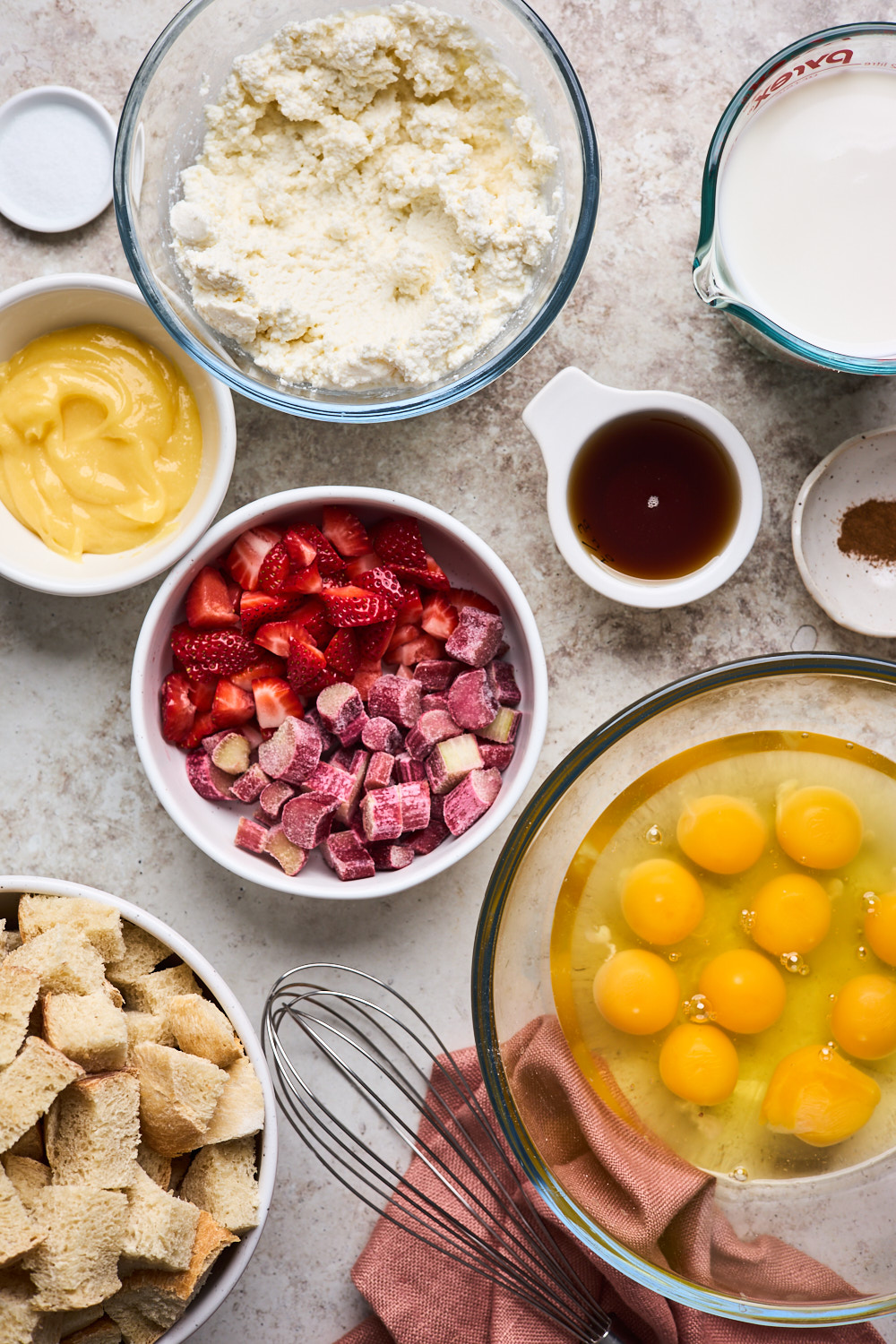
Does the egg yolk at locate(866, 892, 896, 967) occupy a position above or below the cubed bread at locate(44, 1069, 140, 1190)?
below

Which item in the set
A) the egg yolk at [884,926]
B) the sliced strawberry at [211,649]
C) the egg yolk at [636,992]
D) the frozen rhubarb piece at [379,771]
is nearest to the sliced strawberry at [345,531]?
the sliced strawberry at [211,649]

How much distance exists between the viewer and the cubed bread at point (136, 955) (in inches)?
64.2

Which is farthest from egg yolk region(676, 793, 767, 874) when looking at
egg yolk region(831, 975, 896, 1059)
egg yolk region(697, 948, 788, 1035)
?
egg yolk region(831, 975, 896, 1059)

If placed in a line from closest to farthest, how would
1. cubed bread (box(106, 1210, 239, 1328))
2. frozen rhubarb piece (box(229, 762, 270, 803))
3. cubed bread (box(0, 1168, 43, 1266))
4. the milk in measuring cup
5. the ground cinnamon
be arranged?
cubed bread (box(0, 1168, 43, 1266))
cubed bread (box(106, 1210, 239, 1328))
the milk in measuring cup
frozen rhubarb piece (box(229, 762, 270, 803))
the ground cinnamon

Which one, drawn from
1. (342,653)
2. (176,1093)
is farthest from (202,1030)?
(342,653)

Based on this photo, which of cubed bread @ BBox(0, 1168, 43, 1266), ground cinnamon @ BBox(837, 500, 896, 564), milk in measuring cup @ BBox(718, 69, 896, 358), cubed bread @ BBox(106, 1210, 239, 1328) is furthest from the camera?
ground cinnamon @ BBox(837, 500, 896, 564)

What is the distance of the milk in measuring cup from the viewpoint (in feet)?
5.24

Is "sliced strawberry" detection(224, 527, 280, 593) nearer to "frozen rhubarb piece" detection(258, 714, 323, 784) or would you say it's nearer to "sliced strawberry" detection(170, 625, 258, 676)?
"sliced strawberry" detection(170, 625, 258, 676)

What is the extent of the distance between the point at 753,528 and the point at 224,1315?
1.73 m

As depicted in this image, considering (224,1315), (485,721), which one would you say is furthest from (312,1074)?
(485,721)

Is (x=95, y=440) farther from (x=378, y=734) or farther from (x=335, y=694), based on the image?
(x=378, y=734)

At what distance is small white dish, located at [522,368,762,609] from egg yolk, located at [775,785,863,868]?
1.27 ft

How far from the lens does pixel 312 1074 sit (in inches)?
72.2

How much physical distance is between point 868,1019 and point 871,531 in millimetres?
863
